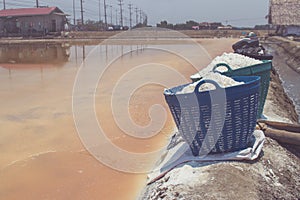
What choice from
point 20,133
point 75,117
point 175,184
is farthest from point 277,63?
point 175,184

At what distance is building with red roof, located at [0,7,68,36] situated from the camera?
144 ft

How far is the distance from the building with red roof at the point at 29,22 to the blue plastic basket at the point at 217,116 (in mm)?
42692

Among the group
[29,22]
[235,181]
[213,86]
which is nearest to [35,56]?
[213,86]

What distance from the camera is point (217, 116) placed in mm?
3781

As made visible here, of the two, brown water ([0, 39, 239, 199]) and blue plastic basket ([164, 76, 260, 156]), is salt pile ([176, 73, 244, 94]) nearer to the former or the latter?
blue plastic basket ([164, 76, 260, 156])

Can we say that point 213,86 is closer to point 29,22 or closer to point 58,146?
point 58,146

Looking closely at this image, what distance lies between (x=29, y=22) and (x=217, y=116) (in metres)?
44.4

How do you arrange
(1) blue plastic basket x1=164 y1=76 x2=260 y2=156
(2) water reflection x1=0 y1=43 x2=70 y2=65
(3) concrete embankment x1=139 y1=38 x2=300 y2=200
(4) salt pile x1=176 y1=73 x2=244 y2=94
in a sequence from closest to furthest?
(3) concrete embankment x1=139 y1=38 x2=300 y2=200, (1) blue plastic basket x1=164 y1=76 x2=260 y2=156, (4) salt pile x1=176 y1=73 x2=244 y2=94, (2) water reflection x1=0 y1=43 x2=70 y2=65

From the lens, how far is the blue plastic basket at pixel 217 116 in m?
3.71

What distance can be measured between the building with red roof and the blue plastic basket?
140ft

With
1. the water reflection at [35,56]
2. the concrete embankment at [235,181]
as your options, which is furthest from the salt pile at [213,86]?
the water reflection at [35,56]

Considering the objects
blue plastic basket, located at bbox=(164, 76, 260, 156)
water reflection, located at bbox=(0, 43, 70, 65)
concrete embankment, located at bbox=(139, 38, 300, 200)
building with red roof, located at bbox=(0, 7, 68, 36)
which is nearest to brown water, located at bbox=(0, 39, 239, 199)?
concrete embankment, located at bbox=(139, 38, 300, 200)

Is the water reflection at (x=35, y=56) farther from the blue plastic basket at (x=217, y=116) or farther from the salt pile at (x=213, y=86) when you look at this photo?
the blue plastic basket at (x=217, y=116)

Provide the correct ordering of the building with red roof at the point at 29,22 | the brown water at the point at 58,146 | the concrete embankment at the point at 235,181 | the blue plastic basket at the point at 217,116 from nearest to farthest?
the concrete embankment at the point at 235,181 → the blue plastic basket at the point at 217,116 → the brown water at the point at 58,146 → the building with red roof at the point at 29,22
